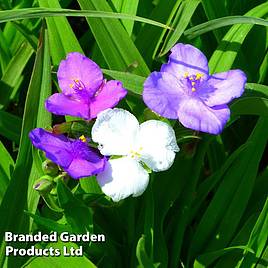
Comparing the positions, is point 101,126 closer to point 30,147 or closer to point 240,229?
point 30,147

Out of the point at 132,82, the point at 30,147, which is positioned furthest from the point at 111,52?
the point at 30,147

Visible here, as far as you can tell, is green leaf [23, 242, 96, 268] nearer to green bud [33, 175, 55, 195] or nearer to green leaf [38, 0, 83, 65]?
green bud [33, 175, 55, 195]

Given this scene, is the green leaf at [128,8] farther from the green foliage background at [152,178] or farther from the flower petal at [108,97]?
the flower petal at [108,97]

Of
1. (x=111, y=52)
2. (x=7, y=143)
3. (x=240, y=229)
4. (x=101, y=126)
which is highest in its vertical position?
(x=111, y=52)

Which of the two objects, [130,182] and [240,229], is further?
[240,229]

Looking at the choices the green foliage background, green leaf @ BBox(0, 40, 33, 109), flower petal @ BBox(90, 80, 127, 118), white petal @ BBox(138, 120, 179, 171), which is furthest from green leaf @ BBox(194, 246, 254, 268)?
green leaf @ BBox(0, 40, 33, 109)

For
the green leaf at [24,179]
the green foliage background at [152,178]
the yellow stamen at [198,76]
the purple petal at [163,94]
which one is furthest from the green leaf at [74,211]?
the yellow stamen at [198,76]
